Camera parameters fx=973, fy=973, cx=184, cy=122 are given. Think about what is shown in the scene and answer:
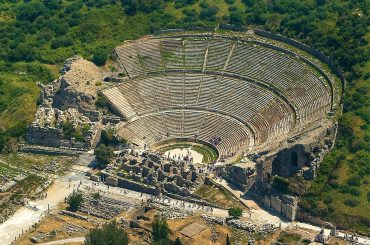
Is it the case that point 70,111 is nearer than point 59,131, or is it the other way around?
point 59,131

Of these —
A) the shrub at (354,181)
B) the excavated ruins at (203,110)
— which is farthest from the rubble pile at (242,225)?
the shrub at (354,181)

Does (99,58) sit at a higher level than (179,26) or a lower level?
lower

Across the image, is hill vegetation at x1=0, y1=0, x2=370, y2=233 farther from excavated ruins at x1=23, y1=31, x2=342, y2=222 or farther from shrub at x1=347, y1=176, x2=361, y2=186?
excavated ruins at x1=23, y1=31, x2=342, y2=222

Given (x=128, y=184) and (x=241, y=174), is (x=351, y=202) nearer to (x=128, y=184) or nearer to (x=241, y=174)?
(x=241, y=174)

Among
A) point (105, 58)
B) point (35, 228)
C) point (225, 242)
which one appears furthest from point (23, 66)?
point (225, 242)

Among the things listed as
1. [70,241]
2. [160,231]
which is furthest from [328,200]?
[70,241]

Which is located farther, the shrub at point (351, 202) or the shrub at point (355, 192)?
the shrub at point (355, 192)

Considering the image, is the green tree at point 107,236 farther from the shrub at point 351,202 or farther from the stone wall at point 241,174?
the shrub at point 351,202
